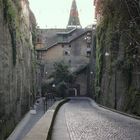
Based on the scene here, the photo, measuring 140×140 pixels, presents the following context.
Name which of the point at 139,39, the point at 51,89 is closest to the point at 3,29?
the point at 139,39

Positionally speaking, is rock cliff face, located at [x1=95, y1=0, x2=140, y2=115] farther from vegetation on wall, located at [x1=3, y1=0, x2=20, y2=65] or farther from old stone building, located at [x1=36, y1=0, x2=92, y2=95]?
old stone building, located at [x1=36, y1=0, x2=92, y2=95]

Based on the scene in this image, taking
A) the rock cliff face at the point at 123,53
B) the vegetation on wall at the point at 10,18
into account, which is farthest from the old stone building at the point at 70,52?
the vegetation on wall at the point at 10,18

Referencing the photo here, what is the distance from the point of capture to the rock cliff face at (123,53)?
2370cm

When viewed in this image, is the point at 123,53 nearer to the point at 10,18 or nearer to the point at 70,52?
the point at 10,18

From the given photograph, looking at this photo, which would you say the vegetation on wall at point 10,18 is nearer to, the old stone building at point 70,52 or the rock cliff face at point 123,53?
the rock cliff face at point 123,53

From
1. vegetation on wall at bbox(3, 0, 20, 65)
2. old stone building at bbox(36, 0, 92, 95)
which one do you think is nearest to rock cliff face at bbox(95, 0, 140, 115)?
vegetation on wall at bbox(3, 0, 20, 65)

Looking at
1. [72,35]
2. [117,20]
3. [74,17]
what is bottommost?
[117,20]

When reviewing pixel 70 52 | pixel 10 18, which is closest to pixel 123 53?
pixel 10 18

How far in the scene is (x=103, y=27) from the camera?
3812cm

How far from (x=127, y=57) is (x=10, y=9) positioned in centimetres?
760

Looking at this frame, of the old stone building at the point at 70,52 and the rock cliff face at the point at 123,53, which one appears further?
the old stone building at the point at 70,52

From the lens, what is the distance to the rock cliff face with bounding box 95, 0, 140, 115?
23703 mm

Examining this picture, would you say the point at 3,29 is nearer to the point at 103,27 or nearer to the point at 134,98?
the point at 134,98

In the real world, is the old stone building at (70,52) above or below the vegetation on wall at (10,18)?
above
